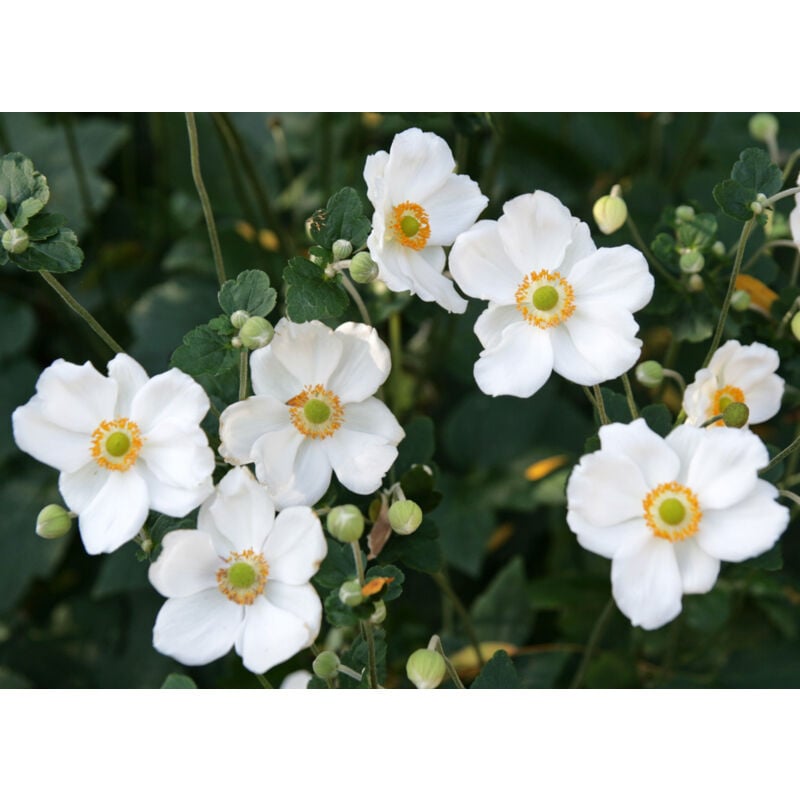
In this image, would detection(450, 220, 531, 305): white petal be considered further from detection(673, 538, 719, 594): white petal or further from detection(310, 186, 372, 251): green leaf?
detection(673, 538, 719, 594): white petal

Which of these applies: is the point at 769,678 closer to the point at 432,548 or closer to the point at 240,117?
the point at 432,548

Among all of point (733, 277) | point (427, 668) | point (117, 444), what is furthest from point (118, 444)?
point (733, 277)

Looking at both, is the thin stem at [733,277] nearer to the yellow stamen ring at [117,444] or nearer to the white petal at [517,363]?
the white petal at [517,363]

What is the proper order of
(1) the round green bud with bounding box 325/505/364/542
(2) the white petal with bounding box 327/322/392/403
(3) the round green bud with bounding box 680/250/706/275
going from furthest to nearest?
1. (3) the round green bud with bounding box 680/250/706/275
2. (2) the white petal with bounding box 327/322/392/403
3. (1) the round green bud with bounding box 325/505/364/542

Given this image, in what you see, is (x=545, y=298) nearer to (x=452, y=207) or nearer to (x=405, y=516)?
(x=452, y=207)

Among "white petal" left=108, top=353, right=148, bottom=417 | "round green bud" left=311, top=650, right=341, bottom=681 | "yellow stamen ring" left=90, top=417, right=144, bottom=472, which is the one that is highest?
"white petal" left=108, top=353, right=148, bottom=417

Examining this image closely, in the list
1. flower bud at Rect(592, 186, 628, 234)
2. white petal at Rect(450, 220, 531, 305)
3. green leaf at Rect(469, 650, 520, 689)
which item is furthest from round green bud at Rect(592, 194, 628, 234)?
green leaf at Rect(469, 650, 520, 689)

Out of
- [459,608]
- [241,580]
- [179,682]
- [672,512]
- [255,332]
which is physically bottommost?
[459,608]

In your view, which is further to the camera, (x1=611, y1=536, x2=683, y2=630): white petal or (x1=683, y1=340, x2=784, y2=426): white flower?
(x1=683, y1=340, x2=784, y2=426): white flower
